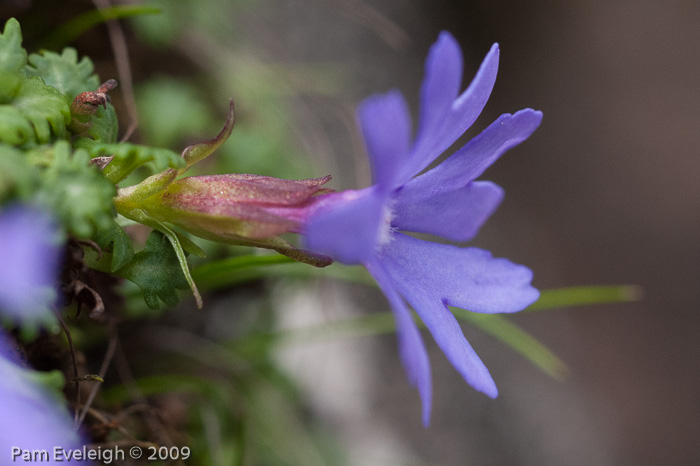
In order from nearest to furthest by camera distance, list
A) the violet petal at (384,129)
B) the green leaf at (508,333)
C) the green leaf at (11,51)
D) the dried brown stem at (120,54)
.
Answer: the violet petal at (384,129), the green leaf at (11,51), the dried brown stem at (120,54), the green leaf at (508,333)

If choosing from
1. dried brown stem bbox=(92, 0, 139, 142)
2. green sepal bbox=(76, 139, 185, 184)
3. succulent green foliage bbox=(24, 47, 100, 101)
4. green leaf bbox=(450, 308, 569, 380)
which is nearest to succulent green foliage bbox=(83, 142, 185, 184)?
green sepal bbox=(76, 139, 185, 184)

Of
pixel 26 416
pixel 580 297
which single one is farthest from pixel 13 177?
pixel 580 297

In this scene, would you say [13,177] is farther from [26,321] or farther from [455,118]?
[455,118]

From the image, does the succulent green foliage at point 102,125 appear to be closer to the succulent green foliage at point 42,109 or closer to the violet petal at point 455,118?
the succulent green foliage at point 42,109

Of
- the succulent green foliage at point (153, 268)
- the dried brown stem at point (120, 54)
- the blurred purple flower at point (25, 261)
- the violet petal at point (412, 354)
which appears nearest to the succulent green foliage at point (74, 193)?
the blurred purple flower at point (25, 261)

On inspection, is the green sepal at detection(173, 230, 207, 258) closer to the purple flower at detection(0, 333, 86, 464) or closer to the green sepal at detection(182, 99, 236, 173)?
the green sepal at detection(182, 99, 236, 173)

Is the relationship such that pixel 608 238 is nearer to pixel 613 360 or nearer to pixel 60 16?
pixel 613 360

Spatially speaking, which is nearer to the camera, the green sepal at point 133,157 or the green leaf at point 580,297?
the green sepal at point 133,157
